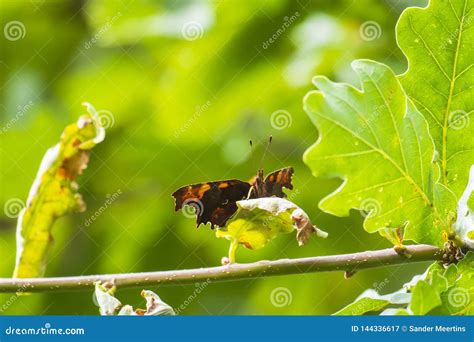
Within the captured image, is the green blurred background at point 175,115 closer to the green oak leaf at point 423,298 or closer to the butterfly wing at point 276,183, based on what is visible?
the butterfly wing at point 276,183

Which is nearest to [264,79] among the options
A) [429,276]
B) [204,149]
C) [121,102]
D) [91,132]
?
[204,149]

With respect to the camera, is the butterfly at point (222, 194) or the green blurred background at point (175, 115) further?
the green blurred background at point (175, 115)

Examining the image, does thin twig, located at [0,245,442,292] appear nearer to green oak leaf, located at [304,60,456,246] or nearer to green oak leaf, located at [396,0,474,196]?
green oak leaf, located at [304,60,456,246]

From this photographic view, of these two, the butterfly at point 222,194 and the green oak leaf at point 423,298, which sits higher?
the butterfly at point 222,194

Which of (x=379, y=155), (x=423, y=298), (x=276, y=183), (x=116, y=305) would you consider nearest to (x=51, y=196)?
(x=116, y=305)

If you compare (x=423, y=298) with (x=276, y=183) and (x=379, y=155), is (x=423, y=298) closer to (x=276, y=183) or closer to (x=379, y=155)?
(x=379, y=155)

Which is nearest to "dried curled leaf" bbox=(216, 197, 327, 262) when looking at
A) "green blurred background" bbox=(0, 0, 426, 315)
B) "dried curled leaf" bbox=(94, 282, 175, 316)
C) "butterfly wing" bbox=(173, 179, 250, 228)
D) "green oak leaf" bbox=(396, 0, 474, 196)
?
"butterfly wing" bbox=(173, 179, 250, 228)

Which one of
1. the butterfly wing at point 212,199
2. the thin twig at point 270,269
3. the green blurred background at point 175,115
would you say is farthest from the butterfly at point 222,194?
the green blurred background at point 175,115
